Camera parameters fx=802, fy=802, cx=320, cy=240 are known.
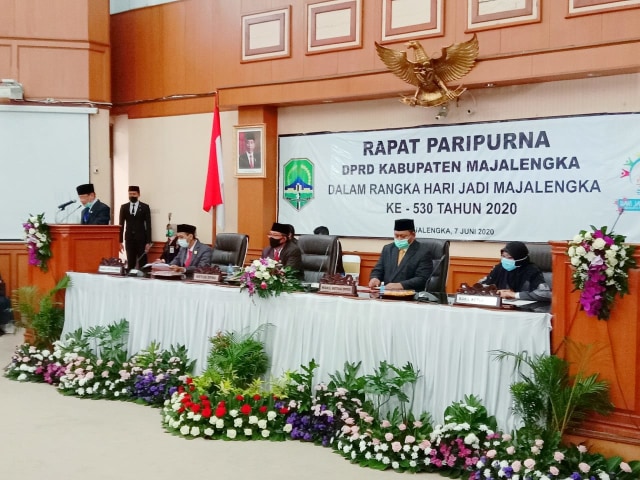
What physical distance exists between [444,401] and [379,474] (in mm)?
562

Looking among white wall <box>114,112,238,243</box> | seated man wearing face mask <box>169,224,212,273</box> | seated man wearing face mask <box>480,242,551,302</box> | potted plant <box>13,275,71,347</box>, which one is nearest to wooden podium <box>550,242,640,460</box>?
seated man wearing face mask <box>480,242,551,302</box>

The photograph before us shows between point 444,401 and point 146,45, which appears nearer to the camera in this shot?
point 444,401

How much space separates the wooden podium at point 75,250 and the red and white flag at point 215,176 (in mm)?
2267

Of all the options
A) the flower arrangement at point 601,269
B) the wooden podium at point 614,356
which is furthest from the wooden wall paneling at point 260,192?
the flower arrangement at point 601,269

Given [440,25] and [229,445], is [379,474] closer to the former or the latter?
[229,445]

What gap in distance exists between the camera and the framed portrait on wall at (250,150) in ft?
28.8

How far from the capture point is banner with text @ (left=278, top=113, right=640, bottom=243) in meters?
6.59

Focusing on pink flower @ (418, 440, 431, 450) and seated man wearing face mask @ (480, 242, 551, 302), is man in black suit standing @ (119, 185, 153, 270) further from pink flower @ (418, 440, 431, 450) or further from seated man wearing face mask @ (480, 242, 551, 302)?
pink flower @ (418, 440, 431, 450)

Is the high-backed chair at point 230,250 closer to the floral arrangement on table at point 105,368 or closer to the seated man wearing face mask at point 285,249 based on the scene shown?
the seated man wearing face mask at point 285,249

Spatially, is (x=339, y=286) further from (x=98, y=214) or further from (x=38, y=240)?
(x=98, y=214)

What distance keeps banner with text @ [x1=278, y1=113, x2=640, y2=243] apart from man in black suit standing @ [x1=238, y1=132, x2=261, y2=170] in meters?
0.29

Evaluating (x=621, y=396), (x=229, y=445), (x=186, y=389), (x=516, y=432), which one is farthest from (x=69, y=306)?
(x=621, y=396)

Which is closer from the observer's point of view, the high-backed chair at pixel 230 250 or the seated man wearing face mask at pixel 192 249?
the high-backed chair at pixel 230 250

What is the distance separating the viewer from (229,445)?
14.6 feet
